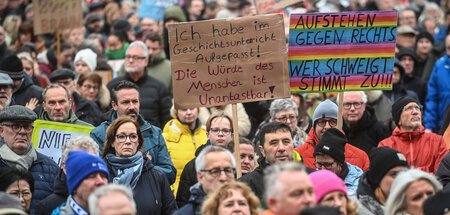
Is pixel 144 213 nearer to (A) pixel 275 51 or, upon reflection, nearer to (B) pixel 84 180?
(B) pixel 84 180

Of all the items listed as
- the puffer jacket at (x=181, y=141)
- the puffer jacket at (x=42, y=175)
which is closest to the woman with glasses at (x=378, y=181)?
the puffer jacket at (x=42, y=175)

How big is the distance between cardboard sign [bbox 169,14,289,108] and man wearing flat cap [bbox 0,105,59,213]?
4.75 feet

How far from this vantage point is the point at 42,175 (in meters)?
9.22

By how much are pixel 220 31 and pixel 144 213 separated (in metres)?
2.14

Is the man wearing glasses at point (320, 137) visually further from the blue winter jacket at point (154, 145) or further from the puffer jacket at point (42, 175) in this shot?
the puffer jacket at point (42, 175)

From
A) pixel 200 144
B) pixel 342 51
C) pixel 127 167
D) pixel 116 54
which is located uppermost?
pixel 116 54

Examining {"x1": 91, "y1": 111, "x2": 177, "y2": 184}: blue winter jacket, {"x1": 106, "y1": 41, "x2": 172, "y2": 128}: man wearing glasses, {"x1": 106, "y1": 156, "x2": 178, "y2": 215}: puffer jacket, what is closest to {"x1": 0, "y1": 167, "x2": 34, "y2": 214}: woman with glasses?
{"x1": 106, "y1": 156, "x2": 178, "y2": 215}: puffer jacket

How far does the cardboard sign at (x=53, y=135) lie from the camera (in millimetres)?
10281

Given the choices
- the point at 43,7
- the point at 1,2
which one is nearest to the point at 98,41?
the point at 43,7

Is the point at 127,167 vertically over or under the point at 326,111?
under

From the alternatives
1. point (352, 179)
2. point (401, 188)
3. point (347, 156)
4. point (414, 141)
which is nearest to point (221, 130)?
point (347, 156)

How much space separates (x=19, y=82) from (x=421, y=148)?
502 centimetres

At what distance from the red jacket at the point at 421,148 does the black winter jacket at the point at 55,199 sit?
3851 mm

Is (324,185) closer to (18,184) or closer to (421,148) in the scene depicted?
(18,184)
